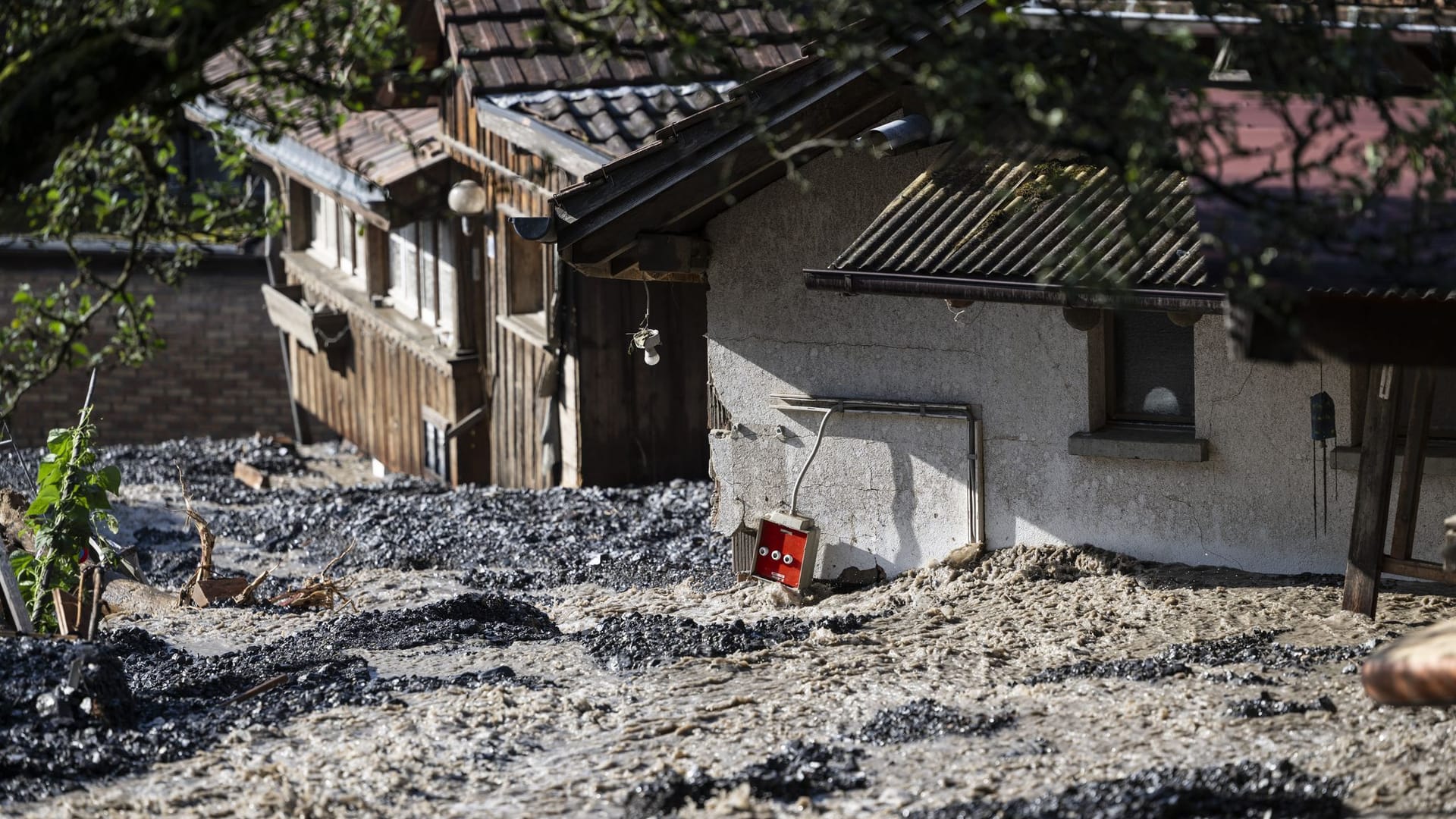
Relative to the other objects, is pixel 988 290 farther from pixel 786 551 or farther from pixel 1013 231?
pixel 786 551

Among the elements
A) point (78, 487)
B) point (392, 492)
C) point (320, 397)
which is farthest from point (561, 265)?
point (320, 397)

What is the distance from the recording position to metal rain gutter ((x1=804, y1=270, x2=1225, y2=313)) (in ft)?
24.4

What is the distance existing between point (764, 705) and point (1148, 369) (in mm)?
3349

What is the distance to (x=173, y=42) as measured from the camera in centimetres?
430

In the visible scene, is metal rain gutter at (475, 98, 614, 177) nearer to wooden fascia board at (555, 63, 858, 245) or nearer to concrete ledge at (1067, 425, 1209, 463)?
wooden fascia board at (555, 63, 858, 245)

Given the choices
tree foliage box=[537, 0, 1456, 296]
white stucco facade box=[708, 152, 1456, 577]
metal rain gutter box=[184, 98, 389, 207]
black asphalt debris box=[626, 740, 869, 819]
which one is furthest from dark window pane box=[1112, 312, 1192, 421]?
metal rain gutter box=[184, 98, 389, 207]

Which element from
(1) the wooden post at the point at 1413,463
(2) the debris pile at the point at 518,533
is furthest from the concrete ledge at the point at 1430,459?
(2) the debris pile at the point at 518,533

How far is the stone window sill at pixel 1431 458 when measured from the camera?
8000 mm

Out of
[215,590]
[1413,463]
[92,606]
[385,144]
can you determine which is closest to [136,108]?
[92,606]

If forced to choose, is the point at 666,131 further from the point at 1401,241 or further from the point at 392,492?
the point at 392,492

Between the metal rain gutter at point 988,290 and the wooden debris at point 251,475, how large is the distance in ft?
35.5

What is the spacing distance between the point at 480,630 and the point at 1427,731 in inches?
189

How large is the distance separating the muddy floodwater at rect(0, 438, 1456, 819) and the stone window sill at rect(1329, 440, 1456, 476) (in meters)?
0.63

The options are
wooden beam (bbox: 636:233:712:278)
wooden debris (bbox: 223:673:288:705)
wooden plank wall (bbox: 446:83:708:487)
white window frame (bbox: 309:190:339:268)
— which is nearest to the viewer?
wooden debris (bbox: 223:673:288:705)
